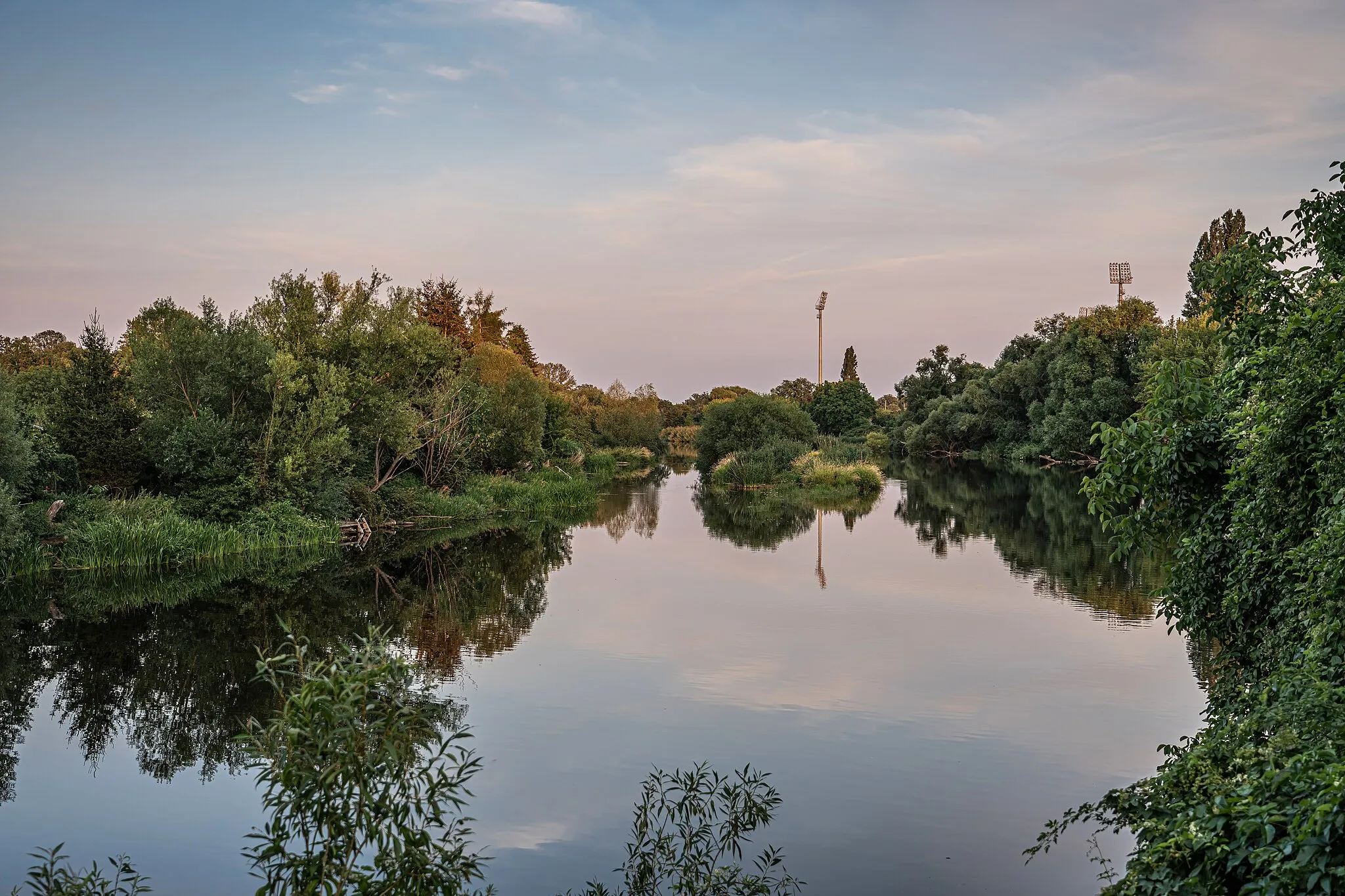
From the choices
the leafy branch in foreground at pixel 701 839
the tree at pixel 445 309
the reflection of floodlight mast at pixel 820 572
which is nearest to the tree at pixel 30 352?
the tree at pixel 445 309

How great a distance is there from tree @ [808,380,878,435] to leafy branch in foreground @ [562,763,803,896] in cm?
7453

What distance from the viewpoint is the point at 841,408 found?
8250cm

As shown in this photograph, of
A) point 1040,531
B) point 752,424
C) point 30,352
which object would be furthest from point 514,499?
point 30,352

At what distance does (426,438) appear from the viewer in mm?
30766

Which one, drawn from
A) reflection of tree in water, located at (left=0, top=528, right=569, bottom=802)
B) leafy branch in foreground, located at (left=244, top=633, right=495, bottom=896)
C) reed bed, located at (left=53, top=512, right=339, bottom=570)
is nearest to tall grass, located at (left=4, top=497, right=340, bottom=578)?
reed bed, located at (left=53, top=512, right=339, bottom=570)

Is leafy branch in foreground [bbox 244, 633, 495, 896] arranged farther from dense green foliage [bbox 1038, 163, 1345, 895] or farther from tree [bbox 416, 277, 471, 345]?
tree [bbox 416, 277, 471, 345]

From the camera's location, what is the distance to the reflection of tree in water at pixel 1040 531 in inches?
681

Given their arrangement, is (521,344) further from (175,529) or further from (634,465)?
(175,529)

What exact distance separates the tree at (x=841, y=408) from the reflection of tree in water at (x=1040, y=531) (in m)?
31.5

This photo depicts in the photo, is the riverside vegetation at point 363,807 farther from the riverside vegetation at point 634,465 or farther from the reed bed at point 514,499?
the reed bed at point 514,499

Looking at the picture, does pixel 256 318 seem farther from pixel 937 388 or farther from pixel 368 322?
pixel 937 388

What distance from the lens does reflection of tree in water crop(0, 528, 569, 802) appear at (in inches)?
398

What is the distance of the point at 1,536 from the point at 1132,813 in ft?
60.6

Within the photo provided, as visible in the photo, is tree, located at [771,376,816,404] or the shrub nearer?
the shrub
